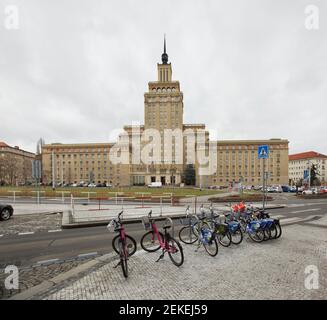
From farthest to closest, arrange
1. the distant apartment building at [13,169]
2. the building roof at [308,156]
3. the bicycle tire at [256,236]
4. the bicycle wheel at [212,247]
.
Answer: the building roof at [308,156] → the distant apartment building at [13,169] → the bicycle tire at [256,236] → the bicycle wheel at [212,247]

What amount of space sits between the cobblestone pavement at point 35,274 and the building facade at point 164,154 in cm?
8284

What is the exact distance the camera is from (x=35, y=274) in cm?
445

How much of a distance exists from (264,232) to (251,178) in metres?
97.4

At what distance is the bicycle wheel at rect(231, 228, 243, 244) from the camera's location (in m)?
6.42

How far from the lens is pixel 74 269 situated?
15.2ft

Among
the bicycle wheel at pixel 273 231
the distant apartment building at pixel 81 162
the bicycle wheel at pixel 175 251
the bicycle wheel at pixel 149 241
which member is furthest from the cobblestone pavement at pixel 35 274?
the distant apartment building at pixel 81 162

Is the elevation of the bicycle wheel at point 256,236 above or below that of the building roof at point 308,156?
below

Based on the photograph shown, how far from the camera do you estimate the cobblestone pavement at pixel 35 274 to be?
148 inches

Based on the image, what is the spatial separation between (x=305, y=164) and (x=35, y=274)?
466 feet

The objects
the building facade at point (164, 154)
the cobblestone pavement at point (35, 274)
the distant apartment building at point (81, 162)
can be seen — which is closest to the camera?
the cobblestone pavement at point (35, 274)

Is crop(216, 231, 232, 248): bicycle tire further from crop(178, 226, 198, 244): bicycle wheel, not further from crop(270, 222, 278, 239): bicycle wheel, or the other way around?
crop(270, 222, 278, 239): bicycle wheel

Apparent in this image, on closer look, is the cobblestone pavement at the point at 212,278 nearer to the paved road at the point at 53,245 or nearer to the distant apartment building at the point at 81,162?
the paved road at the point at 53,245

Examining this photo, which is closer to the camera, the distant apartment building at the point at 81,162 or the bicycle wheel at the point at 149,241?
the bicycle wheel at the point at 149,241
